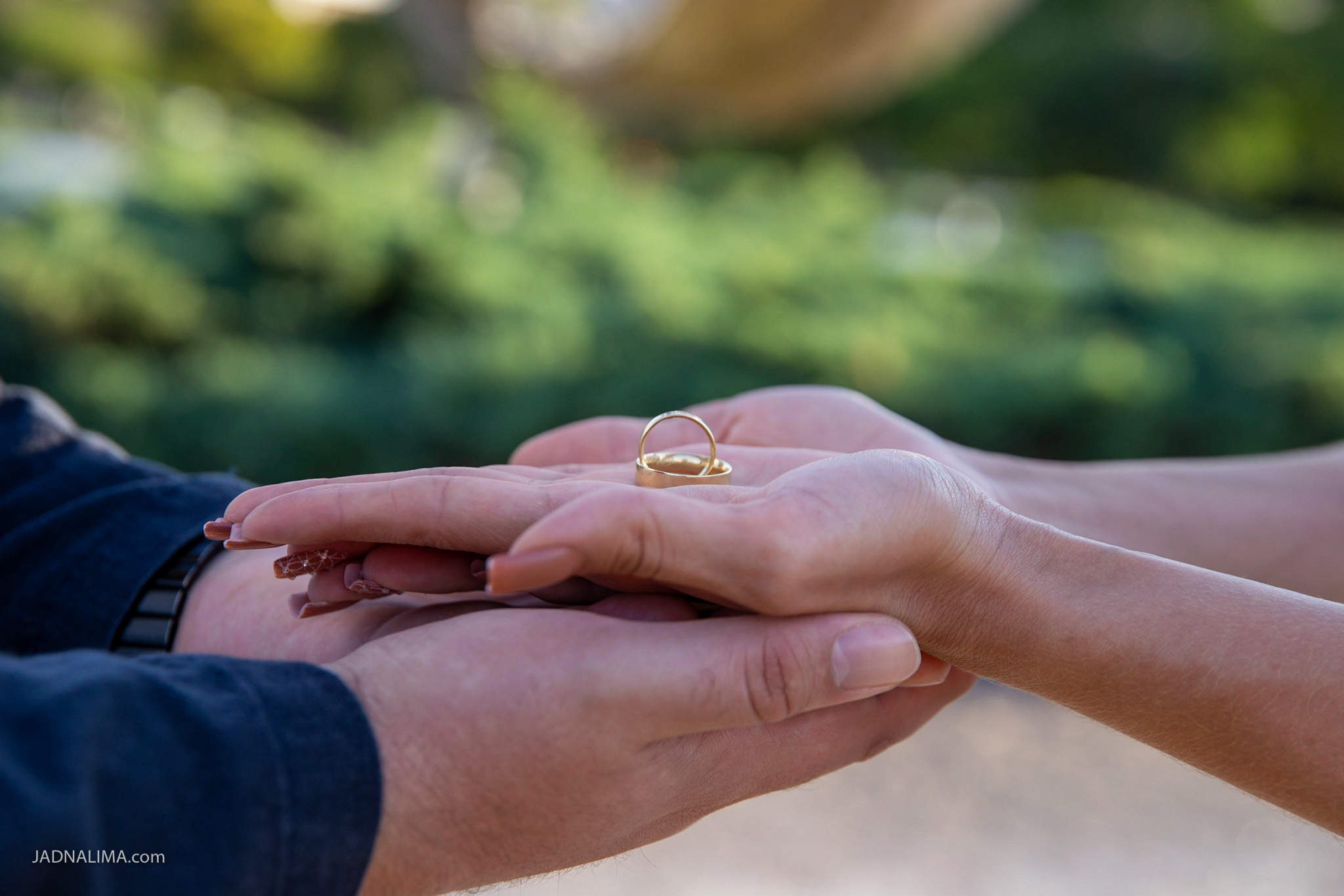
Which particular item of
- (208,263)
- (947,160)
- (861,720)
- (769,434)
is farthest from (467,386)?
(947,160)

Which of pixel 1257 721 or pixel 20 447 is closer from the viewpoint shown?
pixel 1257 721

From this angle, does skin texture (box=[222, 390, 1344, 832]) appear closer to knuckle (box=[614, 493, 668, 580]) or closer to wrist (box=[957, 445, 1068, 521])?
knuckle (box=[614, 493, 668, 580])

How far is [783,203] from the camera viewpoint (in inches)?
251

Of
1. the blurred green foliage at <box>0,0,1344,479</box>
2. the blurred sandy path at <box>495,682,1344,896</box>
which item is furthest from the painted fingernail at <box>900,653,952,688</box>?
the blurred green foliage at <box>0,0,1344,479</box>

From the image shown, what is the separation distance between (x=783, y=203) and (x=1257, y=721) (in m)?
5.29

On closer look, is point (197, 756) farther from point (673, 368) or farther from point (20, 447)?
point (673, 368)

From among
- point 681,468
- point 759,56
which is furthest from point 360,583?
point 759,56

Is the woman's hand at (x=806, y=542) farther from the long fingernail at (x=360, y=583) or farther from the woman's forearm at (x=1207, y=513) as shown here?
the woman's forearm at (x=1207, y=513)

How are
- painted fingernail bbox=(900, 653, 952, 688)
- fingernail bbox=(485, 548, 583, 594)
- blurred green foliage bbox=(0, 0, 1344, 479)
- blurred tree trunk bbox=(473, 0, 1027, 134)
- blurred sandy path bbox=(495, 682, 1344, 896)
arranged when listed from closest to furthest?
fingernail bbox=(485, 548, 583, 594) < painted fingernail bbox=(900, 653, 952, 688) < blurred sandy path bbox=(495, 682, 1344, 896) < blurred green foliage bbox=(0, 0, 1344, 479) < blurred tree trunk bbox=(473, 0, 1027, 134)

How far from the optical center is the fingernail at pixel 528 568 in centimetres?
120

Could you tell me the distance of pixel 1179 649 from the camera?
1.48 meters

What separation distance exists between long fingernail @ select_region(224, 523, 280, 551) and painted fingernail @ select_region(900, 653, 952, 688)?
3.17ft

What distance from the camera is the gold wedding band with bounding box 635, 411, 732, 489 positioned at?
172cm

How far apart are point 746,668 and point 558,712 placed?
25 cm
